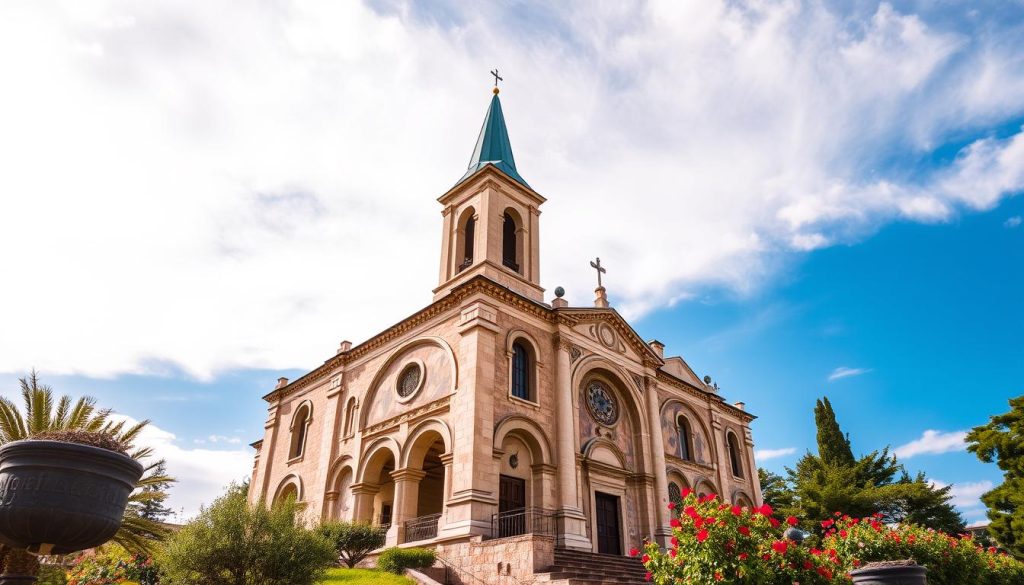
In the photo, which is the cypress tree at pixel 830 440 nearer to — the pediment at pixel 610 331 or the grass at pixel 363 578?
the pediment at pixel 610 331

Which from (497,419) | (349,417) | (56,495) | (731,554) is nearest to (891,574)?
(731,554)

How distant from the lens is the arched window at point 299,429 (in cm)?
2762

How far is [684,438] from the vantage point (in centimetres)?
2794

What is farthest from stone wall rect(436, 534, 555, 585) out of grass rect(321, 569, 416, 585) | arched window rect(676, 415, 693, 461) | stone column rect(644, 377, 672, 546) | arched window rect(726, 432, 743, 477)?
arched window rect(726, 432, 743, 477)

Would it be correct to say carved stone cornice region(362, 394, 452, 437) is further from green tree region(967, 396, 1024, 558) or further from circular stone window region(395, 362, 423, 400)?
green tree region(967, 396, 1024, 558)

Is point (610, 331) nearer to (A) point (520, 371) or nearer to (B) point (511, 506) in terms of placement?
(A) point (520, 371)

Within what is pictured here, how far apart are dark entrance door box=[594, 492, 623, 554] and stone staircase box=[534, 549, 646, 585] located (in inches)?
131

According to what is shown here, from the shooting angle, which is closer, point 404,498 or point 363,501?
point 404,498

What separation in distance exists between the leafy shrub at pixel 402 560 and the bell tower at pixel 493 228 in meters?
11.1

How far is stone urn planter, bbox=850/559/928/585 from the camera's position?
7.85 meters

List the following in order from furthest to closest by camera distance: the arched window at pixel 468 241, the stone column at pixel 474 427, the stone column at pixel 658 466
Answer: the arched window at pixel 468 241
the stone column at pixel 658 466
the stone column at pixel 474 427

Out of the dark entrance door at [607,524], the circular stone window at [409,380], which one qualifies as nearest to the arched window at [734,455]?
the dark entrance door at [607,524]

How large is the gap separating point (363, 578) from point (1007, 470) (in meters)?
25.2

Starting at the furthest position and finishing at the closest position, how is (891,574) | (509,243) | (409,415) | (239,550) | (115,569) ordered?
(509,243) < (409,415) < (115,569) < (239,550) < (891,574)
